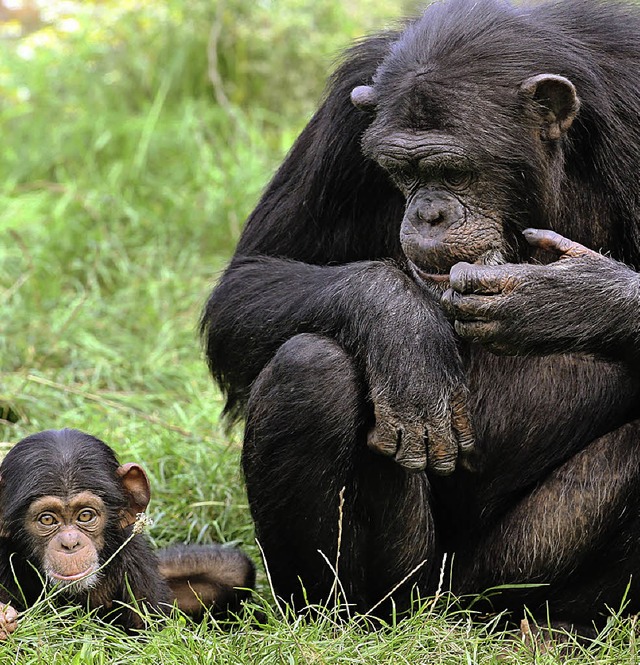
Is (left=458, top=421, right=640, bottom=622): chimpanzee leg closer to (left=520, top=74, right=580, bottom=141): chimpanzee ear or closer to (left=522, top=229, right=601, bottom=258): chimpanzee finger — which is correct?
(left=522, top=229, right=601, bottom=258): chimpanzee finger

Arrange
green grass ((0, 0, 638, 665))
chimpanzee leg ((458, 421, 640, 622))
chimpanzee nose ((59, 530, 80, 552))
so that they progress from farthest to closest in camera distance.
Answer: chimpanzee leg ((458, 421, 640, 622)) < chimpanzee nose ((59, 530, 80, 552)) < green grass ((0, 0, 638, 665))

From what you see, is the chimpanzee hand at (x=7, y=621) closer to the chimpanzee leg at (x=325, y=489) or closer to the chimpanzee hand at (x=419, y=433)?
the chimpanzee leg at (x=325, y=489)

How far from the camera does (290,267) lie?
18.3 feet

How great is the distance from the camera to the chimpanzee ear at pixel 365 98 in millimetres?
5125

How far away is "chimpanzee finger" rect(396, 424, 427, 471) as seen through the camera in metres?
4.80

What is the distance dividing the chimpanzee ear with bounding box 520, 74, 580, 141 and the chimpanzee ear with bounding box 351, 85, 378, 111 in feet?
2.02

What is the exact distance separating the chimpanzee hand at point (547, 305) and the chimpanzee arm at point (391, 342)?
18 centimetres

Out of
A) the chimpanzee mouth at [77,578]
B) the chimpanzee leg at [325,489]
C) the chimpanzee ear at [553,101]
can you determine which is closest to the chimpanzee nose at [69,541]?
the chimpanzee mouth at [77,578]

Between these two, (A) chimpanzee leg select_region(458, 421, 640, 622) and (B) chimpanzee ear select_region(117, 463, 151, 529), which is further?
(B) chimpanzee ear select_region(117, 463, 151, 529)

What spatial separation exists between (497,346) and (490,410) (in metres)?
0.49

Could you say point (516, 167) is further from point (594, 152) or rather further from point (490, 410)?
point (490, 410)

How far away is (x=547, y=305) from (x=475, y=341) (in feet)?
1.03

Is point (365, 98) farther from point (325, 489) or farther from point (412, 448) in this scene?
point (325, 489)

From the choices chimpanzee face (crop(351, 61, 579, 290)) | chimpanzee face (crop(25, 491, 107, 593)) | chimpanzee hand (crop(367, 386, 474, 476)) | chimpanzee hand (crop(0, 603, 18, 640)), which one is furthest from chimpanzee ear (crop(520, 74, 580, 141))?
chimpanzee hand (crop(0, 603, 18, 640))
